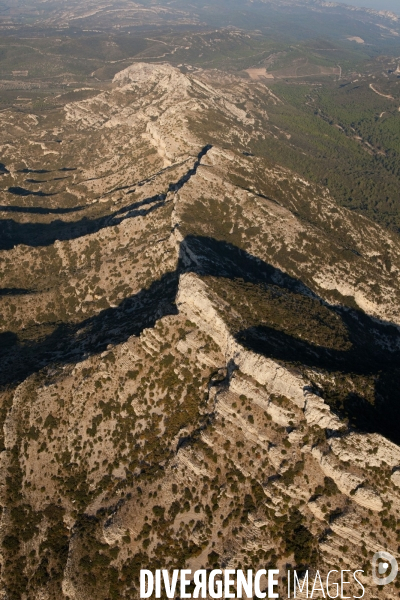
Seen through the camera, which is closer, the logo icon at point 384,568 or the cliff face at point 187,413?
the logo icon at point 384,568

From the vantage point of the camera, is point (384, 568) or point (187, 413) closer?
point (384, 568)

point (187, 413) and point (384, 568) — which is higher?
point (187, 413)

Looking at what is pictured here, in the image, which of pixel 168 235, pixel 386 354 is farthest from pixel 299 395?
pixel 168 235

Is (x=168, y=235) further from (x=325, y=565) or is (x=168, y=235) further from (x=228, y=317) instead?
(x=325, y=565)
